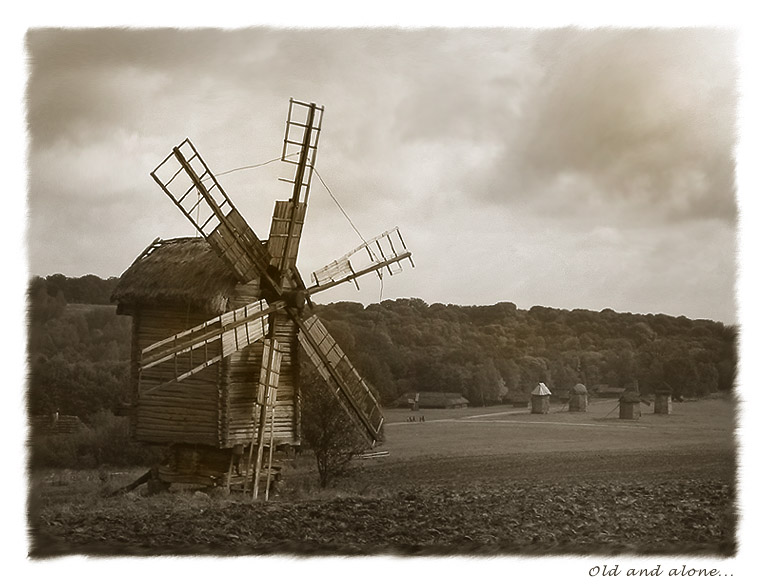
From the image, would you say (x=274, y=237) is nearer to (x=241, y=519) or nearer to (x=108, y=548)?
(x=241, y=519)

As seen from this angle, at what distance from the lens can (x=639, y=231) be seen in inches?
387

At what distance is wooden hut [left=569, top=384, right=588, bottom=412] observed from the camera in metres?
9.88

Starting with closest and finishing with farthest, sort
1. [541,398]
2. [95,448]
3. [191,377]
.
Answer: [191,377], [95,448], [541,398]

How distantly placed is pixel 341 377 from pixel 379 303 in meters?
0.95

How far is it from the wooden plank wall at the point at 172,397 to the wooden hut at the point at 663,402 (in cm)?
491

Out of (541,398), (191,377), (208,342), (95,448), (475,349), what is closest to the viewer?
(208,342)

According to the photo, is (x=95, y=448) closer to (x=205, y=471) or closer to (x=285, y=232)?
(x=205, y=471)

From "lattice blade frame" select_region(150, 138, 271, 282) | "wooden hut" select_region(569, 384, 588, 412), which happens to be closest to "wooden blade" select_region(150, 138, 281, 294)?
"lattice blade frame" select_region(150, 138, 271, 282)

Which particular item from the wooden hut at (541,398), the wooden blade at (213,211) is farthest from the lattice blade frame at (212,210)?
the wooden hut at (541,398)

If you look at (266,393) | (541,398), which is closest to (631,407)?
(541,398)

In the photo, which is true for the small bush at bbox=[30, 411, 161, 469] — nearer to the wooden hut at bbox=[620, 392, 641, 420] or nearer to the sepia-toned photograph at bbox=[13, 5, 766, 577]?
the sepia-toned photograph at bbox=[13, 5, 766, 577]

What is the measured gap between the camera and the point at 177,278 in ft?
31.9

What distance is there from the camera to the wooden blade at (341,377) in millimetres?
9922

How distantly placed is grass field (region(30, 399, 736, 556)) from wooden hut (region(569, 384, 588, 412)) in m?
0.11
